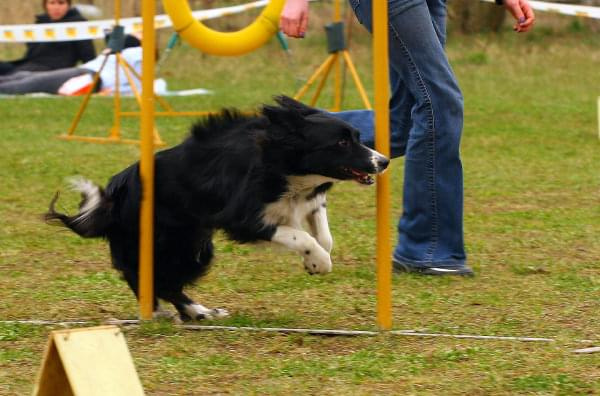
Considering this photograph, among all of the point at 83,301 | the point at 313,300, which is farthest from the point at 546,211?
the point at 83,301

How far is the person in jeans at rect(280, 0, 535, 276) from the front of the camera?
182 inches

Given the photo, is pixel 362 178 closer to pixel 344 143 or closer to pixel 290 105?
pixel 344 143

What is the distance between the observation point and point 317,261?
4035mm

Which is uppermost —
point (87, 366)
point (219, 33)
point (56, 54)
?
point (219, 33)

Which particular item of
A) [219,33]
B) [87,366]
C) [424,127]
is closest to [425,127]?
[424,127]

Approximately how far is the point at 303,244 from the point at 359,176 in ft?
1.01

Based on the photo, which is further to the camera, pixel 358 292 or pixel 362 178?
pixel 358 292

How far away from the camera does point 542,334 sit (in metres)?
3.97

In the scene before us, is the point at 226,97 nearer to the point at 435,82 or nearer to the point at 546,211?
the point at 546,211

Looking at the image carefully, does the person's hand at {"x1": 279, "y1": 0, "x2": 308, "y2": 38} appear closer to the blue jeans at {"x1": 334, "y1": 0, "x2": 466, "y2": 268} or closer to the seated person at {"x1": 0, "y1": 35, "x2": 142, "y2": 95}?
the blue jeans at {"x1": 334, "y1": 0, "x2": 466, "y2": 268}

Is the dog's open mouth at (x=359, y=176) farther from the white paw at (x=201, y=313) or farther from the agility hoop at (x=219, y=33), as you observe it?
the white paw at (x=201, y=313)

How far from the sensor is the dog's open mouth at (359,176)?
4.02m

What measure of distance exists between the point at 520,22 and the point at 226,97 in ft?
26.8

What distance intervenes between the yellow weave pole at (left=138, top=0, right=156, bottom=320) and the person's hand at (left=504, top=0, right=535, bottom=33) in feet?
5.63
